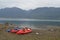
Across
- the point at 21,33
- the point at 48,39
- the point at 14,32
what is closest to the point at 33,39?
the point at 48,39

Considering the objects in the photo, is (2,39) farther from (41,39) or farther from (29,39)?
(41,39)

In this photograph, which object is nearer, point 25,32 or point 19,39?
point 19,39

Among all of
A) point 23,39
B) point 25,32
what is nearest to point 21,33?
point 25,32

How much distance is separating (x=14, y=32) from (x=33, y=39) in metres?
8.06

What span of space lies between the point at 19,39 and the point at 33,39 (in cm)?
194

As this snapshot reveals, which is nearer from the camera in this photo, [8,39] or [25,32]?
[8,39]

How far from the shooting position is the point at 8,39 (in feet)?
76.2

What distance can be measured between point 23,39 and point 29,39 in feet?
2.75

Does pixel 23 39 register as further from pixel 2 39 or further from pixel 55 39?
pixel 55 39

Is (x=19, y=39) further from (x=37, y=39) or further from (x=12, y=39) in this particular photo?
(x=37, y=39)

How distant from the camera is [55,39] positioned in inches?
928

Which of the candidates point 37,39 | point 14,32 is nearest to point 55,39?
point 37,39

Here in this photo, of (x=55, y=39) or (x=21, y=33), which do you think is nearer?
(x=55, y=39)

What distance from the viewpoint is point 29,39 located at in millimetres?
23328
